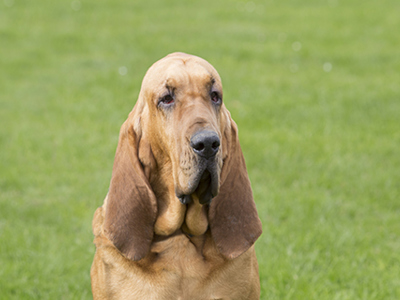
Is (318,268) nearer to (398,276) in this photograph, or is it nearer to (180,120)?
(398,276)

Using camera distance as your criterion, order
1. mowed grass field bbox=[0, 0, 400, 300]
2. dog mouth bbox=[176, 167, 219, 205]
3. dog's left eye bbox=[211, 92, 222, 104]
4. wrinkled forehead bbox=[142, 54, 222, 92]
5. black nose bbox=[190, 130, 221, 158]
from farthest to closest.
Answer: mowed grass field bbox=[0, 0, 400, 300] < dog's left eye bbox=[211, 92, 222, 104] < wrinkled forehead bbox=[142, 54, 222, 92] < dog mouth bbox=[176, 167, 219, 205] < black nose bbox=[190, 130, 221, 158]

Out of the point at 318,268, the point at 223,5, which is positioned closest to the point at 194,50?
the point at 223,5

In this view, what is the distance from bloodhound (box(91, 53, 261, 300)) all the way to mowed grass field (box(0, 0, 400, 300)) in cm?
134

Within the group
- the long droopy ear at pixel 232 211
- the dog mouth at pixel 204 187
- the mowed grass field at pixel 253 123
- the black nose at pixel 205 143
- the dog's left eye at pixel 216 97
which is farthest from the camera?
the mowed grass field at pixel 253 123

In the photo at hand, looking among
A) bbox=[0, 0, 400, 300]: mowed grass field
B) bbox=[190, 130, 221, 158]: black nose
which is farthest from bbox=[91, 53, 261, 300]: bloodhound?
bbox=[0, 0, 400, 300]: mowed grass field

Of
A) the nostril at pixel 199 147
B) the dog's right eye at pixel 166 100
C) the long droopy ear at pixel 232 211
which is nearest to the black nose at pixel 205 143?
the nostril at pixel 199 147

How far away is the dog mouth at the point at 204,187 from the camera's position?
2.84 meters

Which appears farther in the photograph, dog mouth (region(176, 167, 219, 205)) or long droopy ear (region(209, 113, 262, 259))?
long droopy ear (region(209, 113, 262, 259))

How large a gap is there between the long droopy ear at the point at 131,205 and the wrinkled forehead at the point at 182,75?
1.02ft

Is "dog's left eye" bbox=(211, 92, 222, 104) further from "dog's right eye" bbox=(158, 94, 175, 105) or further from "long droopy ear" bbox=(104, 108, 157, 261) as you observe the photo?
"long droopy ear" bbox=(104, 108, 157, 261)

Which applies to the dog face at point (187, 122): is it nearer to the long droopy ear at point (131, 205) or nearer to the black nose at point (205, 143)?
the black nose at point (205, 143)

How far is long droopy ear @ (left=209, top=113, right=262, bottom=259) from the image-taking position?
319 centimetres

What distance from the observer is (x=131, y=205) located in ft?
10.2

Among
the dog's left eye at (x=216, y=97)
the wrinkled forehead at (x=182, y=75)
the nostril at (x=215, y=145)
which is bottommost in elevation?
the nostril at (x=215, y=145)
